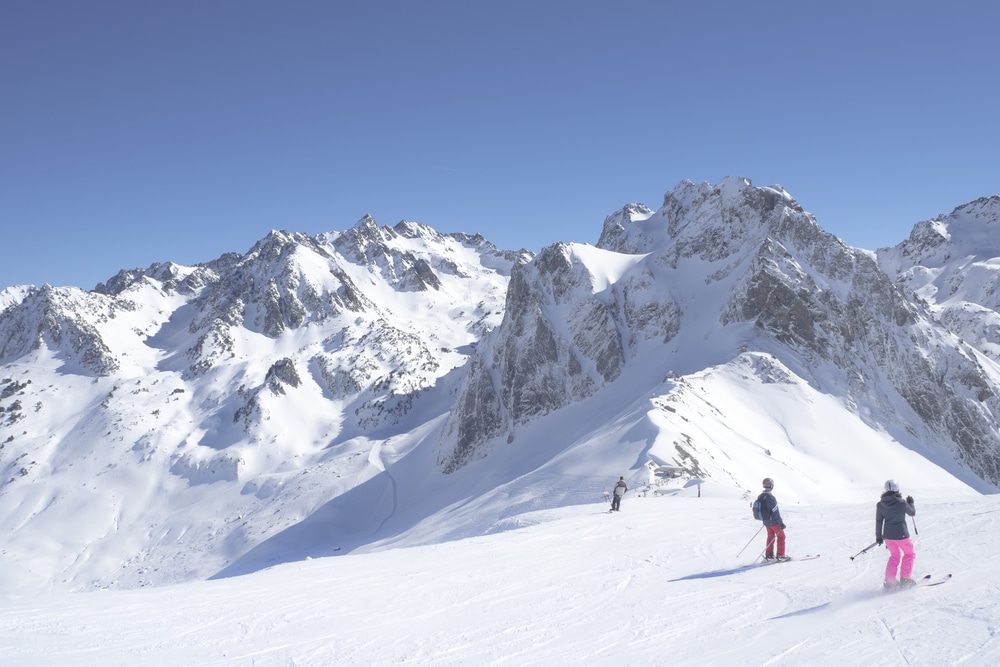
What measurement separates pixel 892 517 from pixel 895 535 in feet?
1.09

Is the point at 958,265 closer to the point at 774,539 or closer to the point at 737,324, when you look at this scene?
the point at 737,324

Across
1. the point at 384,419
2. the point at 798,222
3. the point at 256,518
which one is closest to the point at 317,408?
the point at 384,419

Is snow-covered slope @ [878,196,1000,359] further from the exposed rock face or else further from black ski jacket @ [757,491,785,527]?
black ski jacket @ [757,491,785,527]

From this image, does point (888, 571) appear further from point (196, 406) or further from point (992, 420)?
point (196, 406)

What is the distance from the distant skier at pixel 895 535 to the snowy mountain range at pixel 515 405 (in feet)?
56.2

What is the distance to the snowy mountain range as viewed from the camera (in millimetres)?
49562

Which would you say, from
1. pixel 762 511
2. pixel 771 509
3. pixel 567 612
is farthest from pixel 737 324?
pixel 567 612

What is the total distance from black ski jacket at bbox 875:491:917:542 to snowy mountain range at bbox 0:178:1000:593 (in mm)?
17074

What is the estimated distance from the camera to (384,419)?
105 m

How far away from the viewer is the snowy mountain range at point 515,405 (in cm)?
4956

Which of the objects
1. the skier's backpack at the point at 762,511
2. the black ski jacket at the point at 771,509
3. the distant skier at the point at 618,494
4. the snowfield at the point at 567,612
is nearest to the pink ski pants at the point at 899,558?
the snowfield at the point at 567,612

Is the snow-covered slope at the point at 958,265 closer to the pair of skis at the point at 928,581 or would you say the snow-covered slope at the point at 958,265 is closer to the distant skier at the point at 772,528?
the distant skier at the point at 772,528

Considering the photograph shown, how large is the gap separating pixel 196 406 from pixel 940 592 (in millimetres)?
119813

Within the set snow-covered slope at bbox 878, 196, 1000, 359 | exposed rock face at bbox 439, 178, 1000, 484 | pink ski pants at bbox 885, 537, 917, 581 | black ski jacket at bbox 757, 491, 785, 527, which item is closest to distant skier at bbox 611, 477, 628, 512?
black ski jacket at bbox 757, 491, 785, 527
